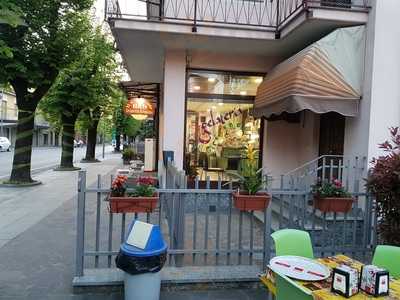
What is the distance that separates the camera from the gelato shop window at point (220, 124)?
32.9 ft

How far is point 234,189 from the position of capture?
5383 mm

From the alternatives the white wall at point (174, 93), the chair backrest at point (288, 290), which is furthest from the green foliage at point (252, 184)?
the white wall at point (174, 93)

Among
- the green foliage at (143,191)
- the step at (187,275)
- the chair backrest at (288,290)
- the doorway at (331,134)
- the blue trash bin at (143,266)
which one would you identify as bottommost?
the step at (187,275)

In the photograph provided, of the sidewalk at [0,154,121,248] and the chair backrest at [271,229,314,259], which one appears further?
the sidewalk at [0,154,121,248]

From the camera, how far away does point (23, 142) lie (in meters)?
13.9

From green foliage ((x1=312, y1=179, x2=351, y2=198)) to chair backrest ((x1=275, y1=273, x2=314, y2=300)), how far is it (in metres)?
2.54

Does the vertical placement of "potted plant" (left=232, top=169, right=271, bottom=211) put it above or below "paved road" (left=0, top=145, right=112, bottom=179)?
above

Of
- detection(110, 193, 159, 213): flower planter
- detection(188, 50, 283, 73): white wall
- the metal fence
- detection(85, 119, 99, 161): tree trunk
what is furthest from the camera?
detection(85, 119, 99, 161): tree trunk

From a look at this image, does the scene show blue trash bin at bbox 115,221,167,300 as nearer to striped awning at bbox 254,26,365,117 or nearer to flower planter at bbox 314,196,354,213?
flower planter at bbox 314,196,354,213

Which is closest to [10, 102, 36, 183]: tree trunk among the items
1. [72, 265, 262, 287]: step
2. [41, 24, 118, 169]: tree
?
[41, 24, 118, 169]: tree

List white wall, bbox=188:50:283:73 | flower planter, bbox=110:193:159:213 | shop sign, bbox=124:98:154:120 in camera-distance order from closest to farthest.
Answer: flower planter, bbox=110:193:159:213 < white wall, bbox=188:50:283:73 < shop sign, bbox=124:98:154:120

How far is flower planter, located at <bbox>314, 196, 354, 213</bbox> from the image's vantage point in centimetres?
531

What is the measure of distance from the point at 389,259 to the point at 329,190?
187 centimetres

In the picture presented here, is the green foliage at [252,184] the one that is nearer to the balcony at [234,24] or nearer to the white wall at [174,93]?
the balcony at [234,24]
